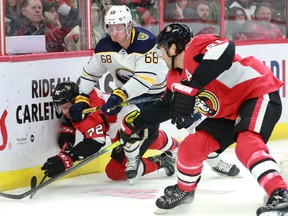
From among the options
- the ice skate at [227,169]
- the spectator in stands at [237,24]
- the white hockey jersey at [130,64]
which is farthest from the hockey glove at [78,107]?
the spectator in stands at [237,24]

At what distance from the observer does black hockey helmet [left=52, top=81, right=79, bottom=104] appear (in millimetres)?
5348

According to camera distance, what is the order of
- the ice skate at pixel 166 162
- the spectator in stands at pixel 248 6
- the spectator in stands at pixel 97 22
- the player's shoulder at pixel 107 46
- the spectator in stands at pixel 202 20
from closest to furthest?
the player's shoulder at pixel 107 46 → the ice skate at pixel 166 162 → the spectator in stands at pixel 97 22 → the spectator in stands at pixel 202 20 → the spectator in stands at pixel 248 6

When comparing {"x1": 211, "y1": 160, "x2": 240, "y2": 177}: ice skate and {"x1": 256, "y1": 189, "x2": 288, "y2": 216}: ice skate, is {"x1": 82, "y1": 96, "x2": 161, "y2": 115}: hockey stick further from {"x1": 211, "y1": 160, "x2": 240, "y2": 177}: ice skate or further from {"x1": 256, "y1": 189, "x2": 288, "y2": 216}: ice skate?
{"x1": 256, "y1": 189, "x2": 288, "y2": 216}: ice skate

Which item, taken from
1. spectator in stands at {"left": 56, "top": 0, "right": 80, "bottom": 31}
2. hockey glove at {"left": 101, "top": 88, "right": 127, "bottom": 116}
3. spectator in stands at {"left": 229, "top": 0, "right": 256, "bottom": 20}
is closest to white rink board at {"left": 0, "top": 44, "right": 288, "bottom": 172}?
spectator in stands at {"left": 56, "top": 0, "right": 80, "bottom": 31}

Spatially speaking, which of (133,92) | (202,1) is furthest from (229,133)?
(202,1)

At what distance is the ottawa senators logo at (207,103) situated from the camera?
4.41m

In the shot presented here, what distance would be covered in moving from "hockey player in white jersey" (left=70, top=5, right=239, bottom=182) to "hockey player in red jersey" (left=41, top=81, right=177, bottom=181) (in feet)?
0.22

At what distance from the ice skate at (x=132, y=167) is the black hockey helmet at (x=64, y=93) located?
511mm

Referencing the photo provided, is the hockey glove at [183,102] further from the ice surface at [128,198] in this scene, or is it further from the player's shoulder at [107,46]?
the player's shoulder at [107,46]

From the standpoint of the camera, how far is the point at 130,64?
5.46 m

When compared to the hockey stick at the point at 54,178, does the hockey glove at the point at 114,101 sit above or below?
above

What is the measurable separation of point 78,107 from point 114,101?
0.73 ft

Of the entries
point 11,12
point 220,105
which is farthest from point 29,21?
point 220,105

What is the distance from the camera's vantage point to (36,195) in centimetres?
514
